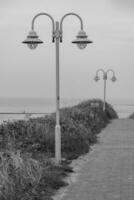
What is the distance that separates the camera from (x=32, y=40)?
15.3 m

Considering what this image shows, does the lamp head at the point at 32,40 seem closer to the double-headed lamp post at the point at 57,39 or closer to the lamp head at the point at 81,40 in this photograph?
the double-headed lamp post at the point at 57,39

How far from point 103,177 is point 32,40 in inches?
162

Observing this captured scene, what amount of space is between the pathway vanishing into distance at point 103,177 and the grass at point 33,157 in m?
0.36

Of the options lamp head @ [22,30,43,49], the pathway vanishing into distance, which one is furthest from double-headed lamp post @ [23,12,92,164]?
the pathway vanishing into distance

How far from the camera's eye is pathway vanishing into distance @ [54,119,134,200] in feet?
37.2

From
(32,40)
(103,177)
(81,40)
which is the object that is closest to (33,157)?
(103,177)

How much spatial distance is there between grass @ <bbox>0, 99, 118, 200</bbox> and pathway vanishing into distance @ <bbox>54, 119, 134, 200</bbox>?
361mm

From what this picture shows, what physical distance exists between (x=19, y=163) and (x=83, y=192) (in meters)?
1.44

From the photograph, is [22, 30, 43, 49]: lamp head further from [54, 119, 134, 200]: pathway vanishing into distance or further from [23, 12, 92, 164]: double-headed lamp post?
[54, 119, 134, 200]: pathway vanishing into distance

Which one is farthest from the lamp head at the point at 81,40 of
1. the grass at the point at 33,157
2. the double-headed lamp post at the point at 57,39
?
the grass at the point at 33,157

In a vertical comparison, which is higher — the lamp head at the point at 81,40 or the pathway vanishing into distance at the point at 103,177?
the lamp head at the point at 81,40

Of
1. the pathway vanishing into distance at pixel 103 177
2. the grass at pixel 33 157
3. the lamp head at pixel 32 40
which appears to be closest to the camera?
the grass at pixel 33 157

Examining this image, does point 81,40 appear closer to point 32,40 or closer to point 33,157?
point 32,40

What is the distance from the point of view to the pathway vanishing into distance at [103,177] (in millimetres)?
11344
